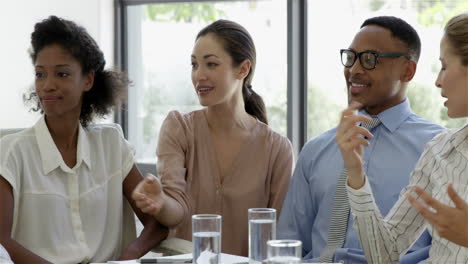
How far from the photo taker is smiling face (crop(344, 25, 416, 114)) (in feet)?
9.00

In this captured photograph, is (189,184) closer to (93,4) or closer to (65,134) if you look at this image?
(65,134)

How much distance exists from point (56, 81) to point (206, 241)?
118 cm

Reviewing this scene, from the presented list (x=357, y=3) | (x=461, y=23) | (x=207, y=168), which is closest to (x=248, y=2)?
(x=357, y=3)

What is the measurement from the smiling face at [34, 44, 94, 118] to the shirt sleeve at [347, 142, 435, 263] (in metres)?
1.21

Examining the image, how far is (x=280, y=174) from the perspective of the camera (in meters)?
3.09

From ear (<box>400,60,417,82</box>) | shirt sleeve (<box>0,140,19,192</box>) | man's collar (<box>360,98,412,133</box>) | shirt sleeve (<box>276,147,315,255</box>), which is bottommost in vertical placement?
shirt sleeve (<box>276,147,315,255</box>)

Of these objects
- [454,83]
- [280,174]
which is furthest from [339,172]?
[454,83]

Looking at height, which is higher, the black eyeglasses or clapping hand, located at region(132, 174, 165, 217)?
the black eyeglasses

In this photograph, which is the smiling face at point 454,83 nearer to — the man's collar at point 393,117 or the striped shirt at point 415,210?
the striped shirt at point 415,210

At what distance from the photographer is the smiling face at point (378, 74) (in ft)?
9.00

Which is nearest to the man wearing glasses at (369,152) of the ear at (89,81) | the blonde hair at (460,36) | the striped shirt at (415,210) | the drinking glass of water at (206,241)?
the striped shirt at (415,210)

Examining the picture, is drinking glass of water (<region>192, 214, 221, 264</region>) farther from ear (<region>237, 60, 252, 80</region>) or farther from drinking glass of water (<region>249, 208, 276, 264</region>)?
ear (<region>237, 60, 252, 80</region>)

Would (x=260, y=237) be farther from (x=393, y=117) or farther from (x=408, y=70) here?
(x=408, y=70)

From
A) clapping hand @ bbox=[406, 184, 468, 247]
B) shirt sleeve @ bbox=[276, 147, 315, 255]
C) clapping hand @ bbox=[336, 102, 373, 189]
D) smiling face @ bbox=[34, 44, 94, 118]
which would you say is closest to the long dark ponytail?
shirt sleeve @ bbox=[276, 147, 315, 255]
